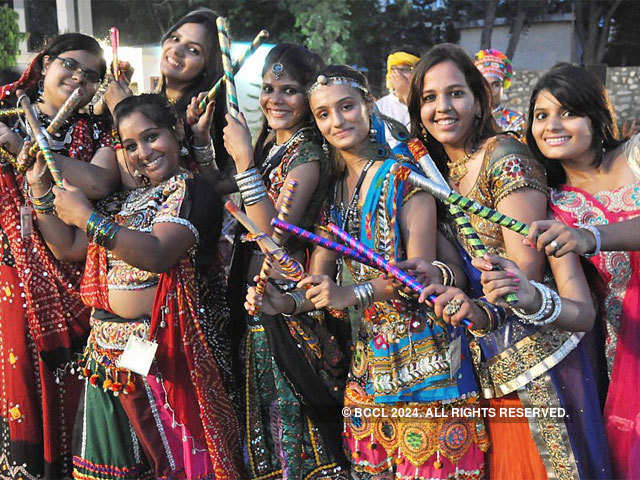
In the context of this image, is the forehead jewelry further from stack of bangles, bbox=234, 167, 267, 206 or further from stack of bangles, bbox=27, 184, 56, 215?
stack of bangles, bbox=27, 184, 56, 215

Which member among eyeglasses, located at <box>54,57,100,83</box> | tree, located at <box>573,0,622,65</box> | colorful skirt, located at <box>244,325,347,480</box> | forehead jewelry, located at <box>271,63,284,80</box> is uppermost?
tree, located at <box>573,0,622,65</box>

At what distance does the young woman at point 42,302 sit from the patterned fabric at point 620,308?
6.41 ft

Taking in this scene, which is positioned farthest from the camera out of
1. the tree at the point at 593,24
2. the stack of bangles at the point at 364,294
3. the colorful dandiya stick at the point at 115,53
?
the tree at the point at 593,24

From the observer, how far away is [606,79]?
44.2ft

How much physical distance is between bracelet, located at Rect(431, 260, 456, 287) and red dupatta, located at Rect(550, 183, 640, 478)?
41 centimetres

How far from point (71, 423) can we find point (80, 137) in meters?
1.26

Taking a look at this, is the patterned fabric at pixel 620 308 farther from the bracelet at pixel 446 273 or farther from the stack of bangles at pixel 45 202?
the stack of bangles at pixel 45 202

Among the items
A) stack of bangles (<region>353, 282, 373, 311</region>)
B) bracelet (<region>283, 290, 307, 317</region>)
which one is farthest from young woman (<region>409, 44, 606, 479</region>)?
bracelet (<region>283, 290, 307, 317</region>)

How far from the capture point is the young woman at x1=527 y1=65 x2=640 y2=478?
217 centimetres

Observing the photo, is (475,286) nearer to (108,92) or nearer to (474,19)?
(108,92)

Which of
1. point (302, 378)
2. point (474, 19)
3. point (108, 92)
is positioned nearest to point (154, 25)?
point (474, 19)

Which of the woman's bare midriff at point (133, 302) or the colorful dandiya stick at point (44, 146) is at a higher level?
the colorful dandiya stick at point (44, 146)

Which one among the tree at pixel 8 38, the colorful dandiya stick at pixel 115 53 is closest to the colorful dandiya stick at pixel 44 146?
the colorful dandiya stick at pixel 115 53

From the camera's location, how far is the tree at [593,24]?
63.4 feet
